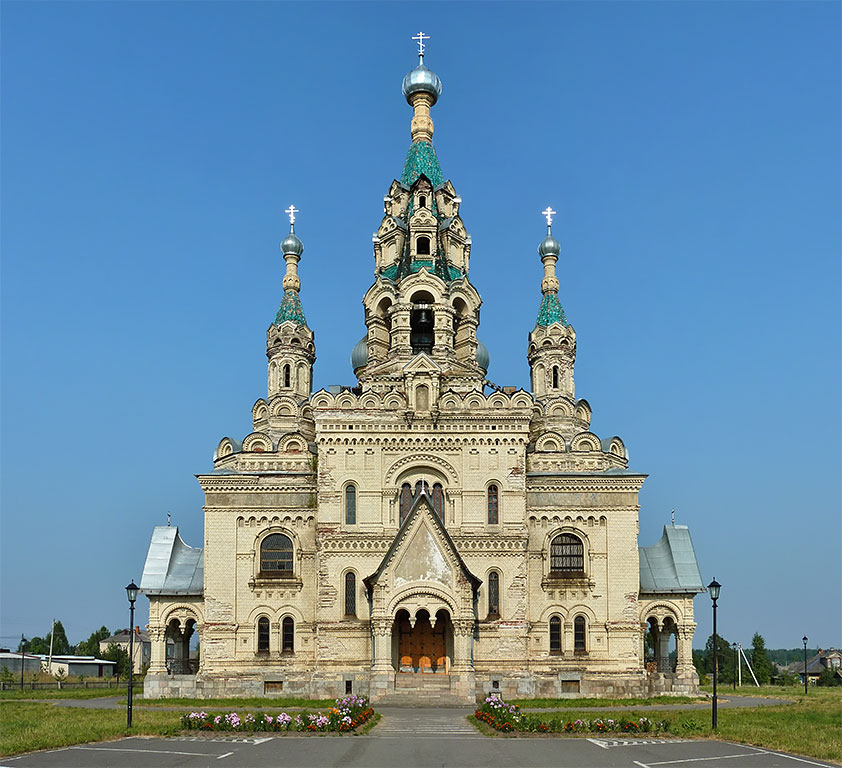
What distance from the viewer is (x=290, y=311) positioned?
48.4 metres

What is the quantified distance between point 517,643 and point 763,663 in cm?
3636

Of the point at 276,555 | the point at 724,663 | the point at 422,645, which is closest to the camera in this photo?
the point at 422,645

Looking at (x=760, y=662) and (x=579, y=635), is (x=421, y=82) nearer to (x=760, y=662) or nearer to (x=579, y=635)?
(x=579, y=635)

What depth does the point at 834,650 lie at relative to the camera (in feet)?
359

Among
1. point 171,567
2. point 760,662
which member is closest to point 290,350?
point 171,567

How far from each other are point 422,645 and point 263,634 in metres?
6.23

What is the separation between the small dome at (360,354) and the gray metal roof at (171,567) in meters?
11.1

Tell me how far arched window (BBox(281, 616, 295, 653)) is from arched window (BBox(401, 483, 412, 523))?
6043 mm

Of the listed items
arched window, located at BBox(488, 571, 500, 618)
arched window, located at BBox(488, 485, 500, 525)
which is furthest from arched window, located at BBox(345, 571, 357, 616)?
arched window, located at BBox(488, 485, 500, 525)

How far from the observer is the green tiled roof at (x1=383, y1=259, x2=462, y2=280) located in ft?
137

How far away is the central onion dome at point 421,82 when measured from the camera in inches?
1841

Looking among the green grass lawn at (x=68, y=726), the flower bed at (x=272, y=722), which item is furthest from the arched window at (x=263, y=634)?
the flower bed at (x=272, y=722)

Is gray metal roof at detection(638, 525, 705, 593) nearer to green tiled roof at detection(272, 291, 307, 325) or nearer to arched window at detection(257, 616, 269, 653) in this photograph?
arched window at detection(257, 616, 269, 653)

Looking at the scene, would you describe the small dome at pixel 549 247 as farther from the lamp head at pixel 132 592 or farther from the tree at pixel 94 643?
the tree at pixel 94 643
